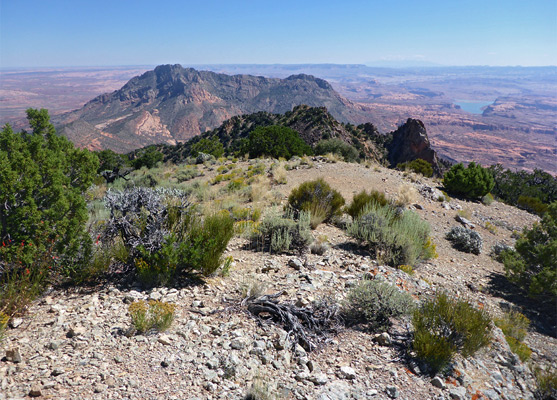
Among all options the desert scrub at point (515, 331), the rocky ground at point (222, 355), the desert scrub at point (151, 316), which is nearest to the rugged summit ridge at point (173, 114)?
the rocky ground at point (222, 355)

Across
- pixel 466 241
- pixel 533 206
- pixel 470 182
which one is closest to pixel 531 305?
pixel 466 241

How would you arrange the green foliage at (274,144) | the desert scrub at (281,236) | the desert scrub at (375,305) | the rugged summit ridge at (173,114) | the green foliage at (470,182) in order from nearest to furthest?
the desert scrub at (375,305), the desert scrub at (281,236), the green foliage at (470,182), the green foliage at (274,144), the rugged summit ridge at (173,114)

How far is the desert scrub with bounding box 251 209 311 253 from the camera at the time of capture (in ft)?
19.3

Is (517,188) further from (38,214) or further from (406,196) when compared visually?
(38,214)

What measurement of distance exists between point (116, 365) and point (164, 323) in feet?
1.94

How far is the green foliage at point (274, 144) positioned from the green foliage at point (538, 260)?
15762mm

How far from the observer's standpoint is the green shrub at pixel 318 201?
7.72 meters

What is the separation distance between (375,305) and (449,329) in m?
0.87

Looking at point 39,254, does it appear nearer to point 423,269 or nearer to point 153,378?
point 153,378

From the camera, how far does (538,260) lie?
21.8 feet

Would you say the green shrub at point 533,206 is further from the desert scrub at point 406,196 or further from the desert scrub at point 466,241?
the desert scrub at point 466,241

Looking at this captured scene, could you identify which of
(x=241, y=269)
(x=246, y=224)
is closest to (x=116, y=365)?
(x=241, y=269)

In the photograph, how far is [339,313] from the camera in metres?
4.04

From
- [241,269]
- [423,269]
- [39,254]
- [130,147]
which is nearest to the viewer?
[39,254]
